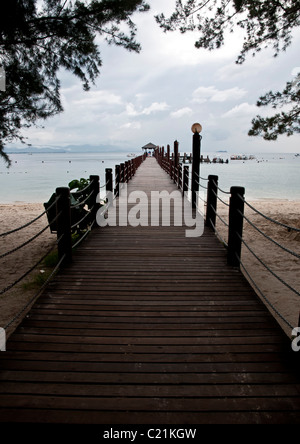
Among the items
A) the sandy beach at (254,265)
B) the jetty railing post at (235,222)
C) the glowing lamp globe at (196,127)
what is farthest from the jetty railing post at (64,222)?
the glowing lamp globe at (196,127)

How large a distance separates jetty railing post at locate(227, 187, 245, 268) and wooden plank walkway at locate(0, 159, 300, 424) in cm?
35

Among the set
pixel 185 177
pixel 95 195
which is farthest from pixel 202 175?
pixel 95 195

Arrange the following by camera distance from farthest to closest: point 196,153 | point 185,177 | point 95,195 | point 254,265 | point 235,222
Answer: point 185,177 → point 196,153 → point 254,265 → point 95,195 → point 235,222

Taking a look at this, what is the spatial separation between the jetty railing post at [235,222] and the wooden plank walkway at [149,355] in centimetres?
35

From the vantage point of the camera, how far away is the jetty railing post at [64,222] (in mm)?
4096

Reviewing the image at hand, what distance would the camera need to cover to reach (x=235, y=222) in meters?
4.16

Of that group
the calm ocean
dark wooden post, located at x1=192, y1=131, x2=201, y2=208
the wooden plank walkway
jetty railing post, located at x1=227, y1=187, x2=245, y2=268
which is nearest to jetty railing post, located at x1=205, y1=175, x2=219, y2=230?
jetty railing post, located at x1=227, y1=187, x2=245, y2=268

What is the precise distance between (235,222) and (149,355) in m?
2.32

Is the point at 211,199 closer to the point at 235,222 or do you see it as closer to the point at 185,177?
the point at 235,222

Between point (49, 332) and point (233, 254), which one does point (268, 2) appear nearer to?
point (233, 254)

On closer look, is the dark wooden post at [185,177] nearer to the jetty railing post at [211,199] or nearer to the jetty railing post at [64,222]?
the jetty railing post at [211,199]

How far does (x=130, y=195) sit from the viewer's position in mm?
10211

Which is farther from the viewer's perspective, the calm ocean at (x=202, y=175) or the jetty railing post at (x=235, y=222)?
the calm ocean at (x=202, y=175)
